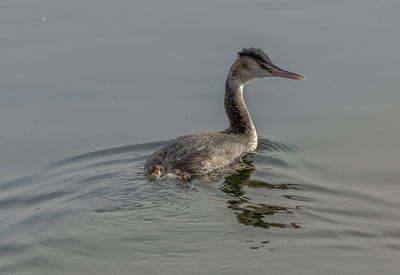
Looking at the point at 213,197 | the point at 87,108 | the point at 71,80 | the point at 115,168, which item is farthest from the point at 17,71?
the point at 213,197

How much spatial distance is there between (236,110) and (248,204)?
2.54 meters

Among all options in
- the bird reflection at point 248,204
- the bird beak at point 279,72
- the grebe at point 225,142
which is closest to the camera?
the bird reflection at point 248,204

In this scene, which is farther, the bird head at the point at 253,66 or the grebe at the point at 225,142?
the bird head at the point at 253,66

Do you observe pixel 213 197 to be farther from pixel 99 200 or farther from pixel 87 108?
pixel 87 108

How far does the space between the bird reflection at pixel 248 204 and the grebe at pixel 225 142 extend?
0.36m

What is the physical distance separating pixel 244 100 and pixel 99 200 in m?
3.87

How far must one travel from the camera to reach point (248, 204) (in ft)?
25.0

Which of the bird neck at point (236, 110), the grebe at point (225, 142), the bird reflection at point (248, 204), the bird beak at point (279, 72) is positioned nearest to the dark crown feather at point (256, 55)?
the grebe at point (225, 142)

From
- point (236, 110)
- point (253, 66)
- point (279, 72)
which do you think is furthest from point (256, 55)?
point (236, 110)

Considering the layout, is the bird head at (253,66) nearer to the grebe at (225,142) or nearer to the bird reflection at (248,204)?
the grebe at (225,142)

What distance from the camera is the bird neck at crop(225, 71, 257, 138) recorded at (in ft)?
31.9

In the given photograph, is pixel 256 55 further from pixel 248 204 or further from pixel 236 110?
pixel 248 204

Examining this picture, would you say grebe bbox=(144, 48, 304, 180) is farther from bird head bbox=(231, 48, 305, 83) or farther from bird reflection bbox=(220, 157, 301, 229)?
bird reflection bbox=(220, 157, 301, 229)

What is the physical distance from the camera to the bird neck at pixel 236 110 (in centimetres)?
972
